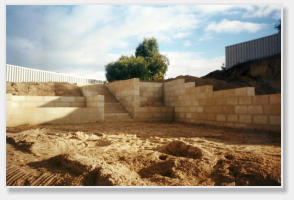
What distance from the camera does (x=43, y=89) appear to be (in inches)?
417

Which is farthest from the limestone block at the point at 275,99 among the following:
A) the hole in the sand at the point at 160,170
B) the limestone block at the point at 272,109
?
the hole in the sand at the point at 160,170

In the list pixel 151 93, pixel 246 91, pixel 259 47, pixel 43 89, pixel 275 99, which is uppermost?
pixel 259 47

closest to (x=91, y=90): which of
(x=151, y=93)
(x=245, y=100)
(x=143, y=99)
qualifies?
(x=143, y=99)

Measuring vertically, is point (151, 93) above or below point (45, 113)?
above

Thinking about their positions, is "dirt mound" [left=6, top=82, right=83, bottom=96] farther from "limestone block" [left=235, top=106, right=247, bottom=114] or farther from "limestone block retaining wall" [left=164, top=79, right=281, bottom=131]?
"limestone block" [left=235, top=106, right=247, bottom=114]

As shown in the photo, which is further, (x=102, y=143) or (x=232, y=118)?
(x=232, y=118)

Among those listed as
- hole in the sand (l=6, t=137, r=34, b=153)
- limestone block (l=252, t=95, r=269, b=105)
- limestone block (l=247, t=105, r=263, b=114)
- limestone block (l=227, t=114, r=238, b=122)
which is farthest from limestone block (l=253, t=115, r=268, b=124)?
hole in the sand (l=6, t=137, r=34, b=153)

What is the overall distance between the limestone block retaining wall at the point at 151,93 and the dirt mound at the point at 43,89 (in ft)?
12.2

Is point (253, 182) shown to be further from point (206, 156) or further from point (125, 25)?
point (125, 25)

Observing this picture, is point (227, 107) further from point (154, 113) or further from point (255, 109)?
point (154, 113)

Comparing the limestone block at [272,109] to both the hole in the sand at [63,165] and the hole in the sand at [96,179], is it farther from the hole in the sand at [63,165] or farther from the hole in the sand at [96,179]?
the hole in the sand at [63,165]

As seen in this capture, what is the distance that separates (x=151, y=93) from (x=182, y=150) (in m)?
7.53

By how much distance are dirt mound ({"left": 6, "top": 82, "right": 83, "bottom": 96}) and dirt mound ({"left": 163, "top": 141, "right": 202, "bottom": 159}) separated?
8739mm
